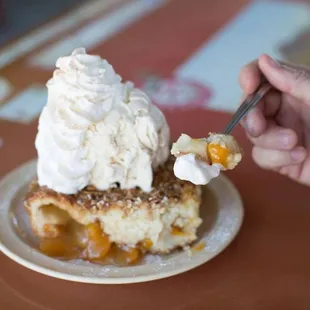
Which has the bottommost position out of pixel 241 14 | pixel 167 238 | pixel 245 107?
pixel 241 14

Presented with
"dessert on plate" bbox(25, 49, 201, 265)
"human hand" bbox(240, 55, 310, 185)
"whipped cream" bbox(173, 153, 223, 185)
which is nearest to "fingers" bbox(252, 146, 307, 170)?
"human hand" bbox(240, 55, 310, 185)

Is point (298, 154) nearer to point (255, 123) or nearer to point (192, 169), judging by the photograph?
point (255, 123)


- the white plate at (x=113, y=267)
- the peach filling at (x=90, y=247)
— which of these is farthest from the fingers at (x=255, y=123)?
the peach filling at (x=90, y=247)

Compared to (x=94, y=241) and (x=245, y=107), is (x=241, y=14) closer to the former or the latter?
(x=245, y=107)

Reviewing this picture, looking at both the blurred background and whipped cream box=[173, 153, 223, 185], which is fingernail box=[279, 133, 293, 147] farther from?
the blurred background

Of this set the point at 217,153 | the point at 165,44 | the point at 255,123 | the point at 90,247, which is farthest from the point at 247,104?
the point at 165,44

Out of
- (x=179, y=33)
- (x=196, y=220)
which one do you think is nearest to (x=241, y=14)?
(x=179, y=33)

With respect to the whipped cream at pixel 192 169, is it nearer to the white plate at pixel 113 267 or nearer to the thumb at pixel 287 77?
the white plate at pixel 113 267

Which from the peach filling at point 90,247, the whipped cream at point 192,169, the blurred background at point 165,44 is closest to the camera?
the whipped cream at point 192,169
